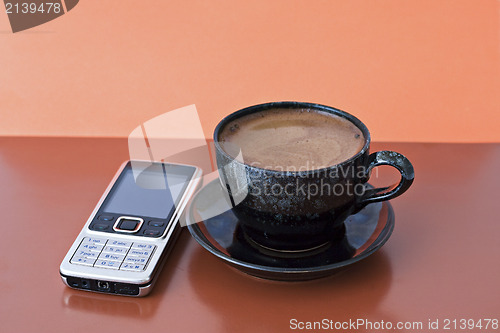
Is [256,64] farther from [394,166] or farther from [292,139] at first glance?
[394,166]

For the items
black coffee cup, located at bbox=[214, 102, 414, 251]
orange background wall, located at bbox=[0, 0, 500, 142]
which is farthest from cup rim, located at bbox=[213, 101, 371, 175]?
orange background wall, located at bbox=[0, 0, 500, 142]

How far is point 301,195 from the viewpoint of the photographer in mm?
593

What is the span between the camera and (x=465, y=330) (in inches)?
23.2

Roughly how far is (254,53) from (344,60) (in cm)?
15

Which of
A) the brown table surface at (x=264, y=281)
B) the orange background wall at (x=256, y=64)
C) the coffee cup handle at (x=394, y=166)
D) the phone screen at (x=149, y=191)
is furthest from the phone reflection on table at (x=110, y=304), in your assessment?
the orange background wall at (x=256, y=64)

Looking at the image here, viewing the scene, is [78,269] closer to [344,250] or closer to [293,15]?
[344,250]

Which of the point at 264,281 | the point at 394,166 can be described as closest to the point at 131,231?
the point at 264,281

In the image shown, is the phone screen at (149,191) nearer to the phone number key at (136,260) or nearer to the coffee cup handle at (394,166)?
the phone number key at (136,260)

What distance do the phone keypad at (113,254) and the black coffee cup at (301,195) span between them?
0.39 ft

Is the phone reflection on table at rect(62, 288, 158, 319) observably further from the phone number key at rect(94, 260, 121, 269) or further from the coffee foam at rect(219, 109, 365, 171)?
the coffee foam at rect(219, 109, 365, 171)

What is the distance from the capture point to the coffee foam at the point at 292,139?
66 cm

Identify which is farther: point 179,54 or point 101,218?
point 179,54

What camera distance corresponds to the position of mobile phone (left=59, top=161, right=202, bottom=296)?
24.9 inches

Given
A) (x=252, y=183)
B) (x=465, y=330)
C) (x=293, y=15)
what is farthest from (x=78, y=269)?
(x=293, y=15)
